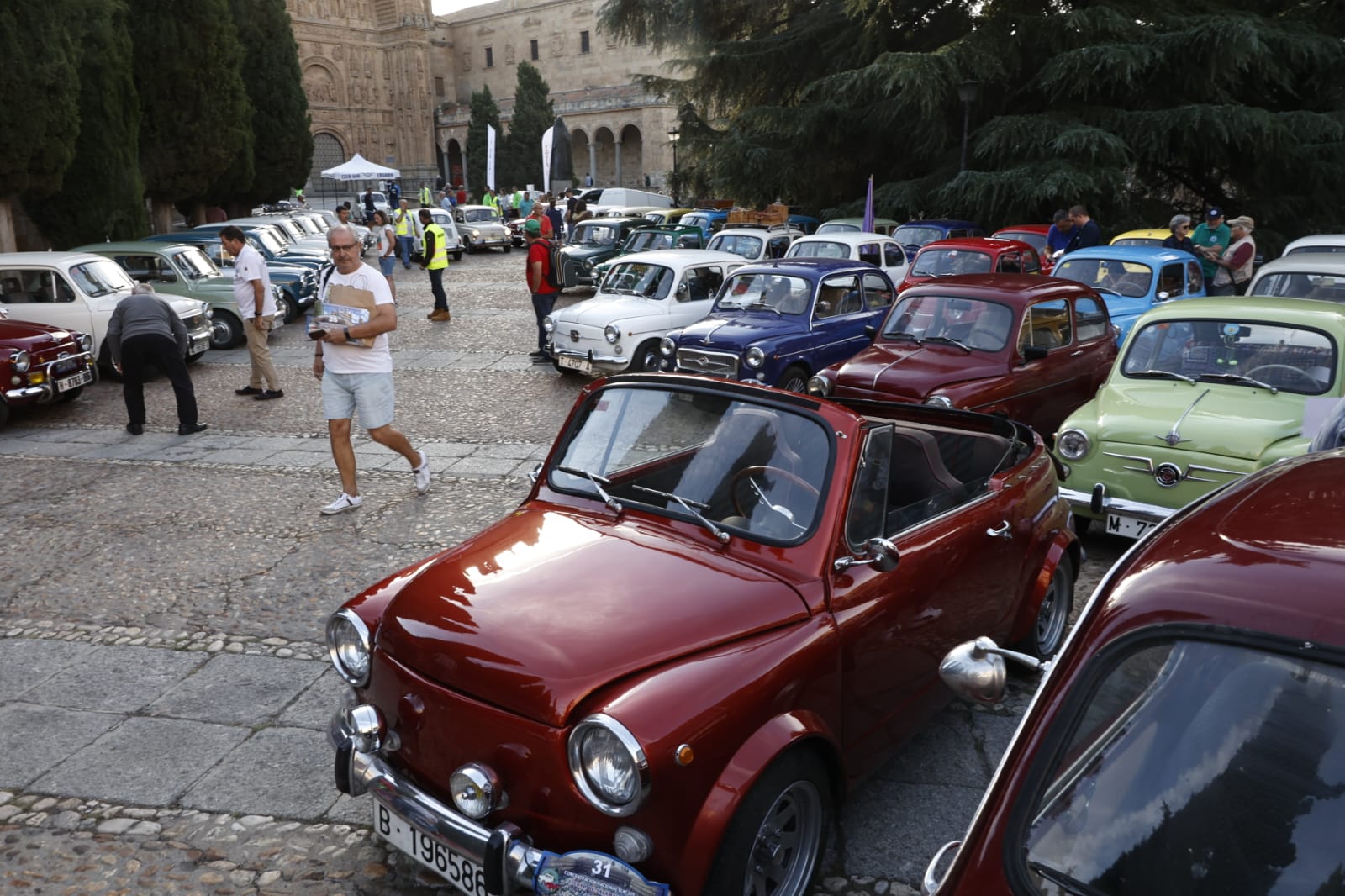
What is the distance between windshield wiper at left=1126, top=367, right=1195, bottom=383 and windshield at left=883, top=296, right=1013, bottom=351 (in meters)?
1.25

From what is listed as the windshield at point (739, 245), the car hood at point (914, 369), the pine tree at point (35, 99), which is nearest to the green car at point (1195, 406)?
the car hood at point (914, 369)

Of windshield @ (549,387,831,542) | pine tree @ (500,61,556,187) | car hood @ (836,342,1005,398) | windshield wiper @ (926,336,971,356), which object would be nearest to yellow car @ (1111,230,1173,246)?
windshield wiper @ (926,336,971,356)

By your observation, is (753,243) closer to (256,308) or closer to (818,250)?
(818,250)

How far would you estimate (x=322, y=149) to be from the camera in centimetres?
7719

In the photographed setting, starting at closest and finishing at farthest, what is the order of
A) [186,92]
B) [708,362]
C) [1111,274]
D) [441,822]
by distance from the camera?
[441,822] < [708,362] < [1111,274] < [186,92]

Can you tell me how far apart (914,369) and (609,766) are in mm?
5902

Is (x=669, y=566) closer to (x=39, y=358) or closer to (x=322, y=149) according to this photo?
(x=39, y=358)

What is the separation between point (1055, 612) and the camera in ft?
16.9

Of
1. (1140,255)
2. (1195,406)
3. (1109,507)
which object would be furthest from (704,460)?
(1140,255)

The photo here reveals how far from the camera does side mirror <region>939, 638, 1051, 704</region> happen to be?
7.30 ft

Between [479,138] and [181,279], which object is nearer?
[181,279]

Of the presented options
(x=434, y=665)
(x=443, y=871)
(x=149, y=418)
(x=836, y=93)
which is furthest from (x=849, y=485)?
(x=836, y=93)

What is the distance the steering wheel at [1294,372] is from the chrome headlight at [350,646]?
6.02m

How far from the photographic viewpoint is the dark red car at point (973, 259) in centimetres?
1311
